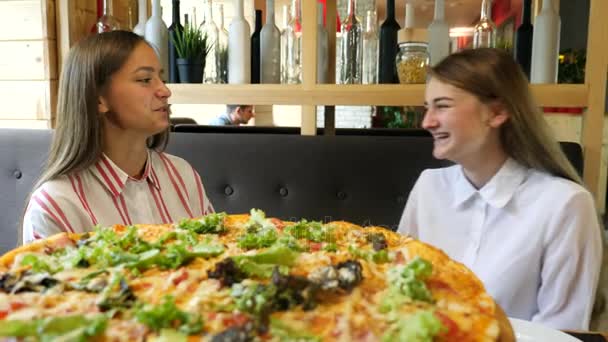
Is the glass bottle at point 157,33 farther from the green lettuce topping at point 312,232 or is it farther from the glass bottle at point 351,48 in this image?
the green lettuce topping at point 312,232

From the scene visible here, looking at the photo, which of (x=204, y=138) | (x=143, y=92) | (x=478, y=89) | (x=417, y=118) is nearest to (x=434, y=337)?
(x=478, y=89)

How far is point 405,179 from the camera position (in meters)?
2.31

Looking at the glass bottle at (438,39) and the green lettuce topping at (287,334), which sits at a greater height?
the glass bottle at (438,39)

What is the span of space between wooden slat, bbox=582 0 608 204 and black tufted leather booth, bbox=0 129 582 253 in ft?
1.80

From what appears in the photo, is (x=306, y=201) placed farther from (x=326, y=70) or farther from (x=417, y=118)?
(x=417, y=118)

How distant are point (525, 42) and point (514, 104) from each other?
2.89ft

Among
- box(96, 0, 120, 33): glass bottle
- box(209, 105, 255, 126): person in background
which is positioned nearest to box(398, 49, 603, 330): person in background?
box(96, 0, 120, 33): glass bottle

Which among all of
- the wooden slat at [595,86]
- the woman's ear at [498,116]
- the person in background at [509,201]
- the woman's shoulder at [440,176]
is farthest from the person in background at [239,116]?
the woman's ear at [498,116]

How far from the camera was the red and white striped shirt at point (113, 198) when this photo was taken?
146 centimetres

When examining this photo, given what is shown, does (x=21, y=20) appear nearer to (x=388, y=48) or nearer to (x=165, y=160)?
(x=165, y=160)

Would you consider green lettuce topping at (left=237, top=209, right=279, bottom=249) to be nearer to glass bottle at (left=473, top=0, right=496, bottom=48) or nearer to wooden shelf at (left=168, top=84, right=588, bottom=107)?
wooden shelf at (left=168, top=84, right=588, bottom=107)

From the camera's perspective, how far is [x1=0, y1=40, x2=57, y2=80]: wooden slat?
2566 millimetres

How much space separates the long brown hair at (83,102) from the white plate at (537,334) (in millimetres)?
1137

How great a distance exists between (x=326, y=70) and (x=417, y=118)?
9.54ft
